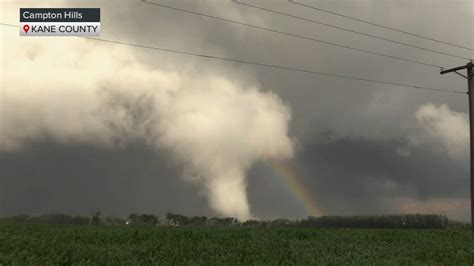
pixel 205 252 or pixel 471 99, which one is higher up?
pixel 471 99

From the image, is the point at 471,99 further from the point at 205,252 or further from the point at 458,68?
the point at 205,252

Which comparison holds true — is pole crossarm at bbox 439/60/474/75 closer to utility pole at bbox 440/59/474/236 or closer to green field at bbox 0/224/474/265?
utility pole at bbox 440/59/474/236

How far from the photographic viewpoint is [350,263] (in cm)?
1484

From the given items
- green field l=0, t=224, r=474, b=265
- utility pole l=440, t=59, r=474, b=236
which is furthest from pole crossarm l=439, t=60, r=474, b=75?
green field l=0, t=224, r=474, b=265

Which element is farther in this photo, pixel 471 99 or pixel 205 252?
pixel 471 99

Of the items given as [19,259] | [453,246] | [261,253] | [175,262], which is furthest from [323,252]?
[19,259]

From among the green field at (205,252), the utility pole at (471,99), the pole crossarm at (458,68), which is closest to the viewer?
the green field at (205,252)

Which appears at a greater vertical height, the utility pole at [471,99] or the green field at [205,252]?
the utility pole at [471,99]

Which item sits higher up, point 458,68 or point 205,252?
point 458,68

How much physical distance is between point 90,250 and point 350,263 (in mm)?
8938

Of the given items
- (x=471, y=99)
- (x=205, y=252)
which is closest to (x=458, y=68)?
(x=471, y=99)

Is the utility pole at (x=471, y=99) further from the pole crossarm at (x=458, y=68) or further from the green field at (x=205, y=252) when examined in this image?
the green field at (x=205, y=252)

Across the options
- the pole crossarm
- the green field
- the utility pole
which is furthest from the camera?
the pole crossarm

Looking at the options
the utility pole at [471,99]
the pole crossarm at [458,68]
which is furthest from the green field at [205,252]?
the pole crossarm at [458,68]
